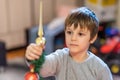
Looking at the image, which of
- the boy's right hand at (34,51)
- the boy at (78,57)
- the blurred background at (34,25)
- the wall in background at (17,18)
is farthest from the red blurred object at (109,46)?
the boy's right hand at (34,51)

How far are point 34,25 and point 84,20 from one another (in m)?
2.14

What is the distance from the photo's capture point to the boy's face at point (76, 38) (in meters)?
0.96

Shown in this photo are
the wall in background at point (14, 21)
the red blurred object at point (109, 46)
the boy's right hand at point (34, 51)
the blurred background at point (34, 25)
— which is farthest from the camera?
the wall in background at point (14, 21)

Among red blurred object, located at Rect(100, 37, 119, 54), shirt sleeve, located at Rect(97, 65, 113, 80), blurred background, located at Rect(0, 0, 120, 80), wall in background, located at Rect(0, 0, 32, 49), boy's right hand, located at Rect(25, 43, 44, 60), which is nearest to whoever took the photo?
boy's right hand, located at Rect(25, 43, 44, 60)

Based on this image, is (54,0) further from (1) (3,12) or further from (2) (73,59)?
(2) (73,59)

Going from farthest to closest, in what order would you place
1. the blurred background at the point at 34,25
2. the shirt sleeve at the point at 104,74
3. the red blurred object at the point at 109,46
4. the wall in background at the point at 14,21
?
1. the wall in background at the point at 14,21
2. the blurred background at the point at 34,25
3. the red blurred object at the point at 109,46
4. the shirt sleeve at the point at 104,74

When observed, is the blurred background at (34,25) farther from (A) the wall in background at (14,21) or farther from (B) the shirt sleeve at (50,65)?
(B) the shirt sleeve at (50,65)

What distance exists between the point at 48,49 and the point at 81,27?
63.8 inches

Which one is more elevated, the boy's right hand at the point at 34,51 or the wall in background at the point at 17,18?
the boy's right hand at the point at 34,51

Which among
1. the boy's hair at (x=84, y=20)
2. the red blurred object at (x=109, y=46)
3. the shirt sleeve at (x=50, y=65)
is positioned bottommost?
the red blurred object at (x=109, y=46)

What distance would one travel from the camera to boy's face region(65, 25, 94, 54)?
0.96 meters

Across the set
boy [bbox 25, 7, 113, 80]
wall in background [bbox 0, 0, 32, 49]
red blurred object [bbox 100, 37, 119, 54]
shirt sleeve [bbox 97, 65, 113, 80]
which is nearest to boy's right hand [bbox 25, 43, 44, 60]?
boy [bbox 25, 7, 113, 80]

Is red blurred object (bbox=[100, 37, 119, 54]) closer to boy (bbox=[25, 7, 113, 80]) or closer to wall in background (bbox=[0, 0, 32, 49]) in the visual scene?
wall in background (bbox=[0, 0, 32, 49])

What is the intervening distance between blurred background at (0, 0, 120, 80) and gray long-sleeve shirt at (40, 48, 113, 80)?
1469mm
